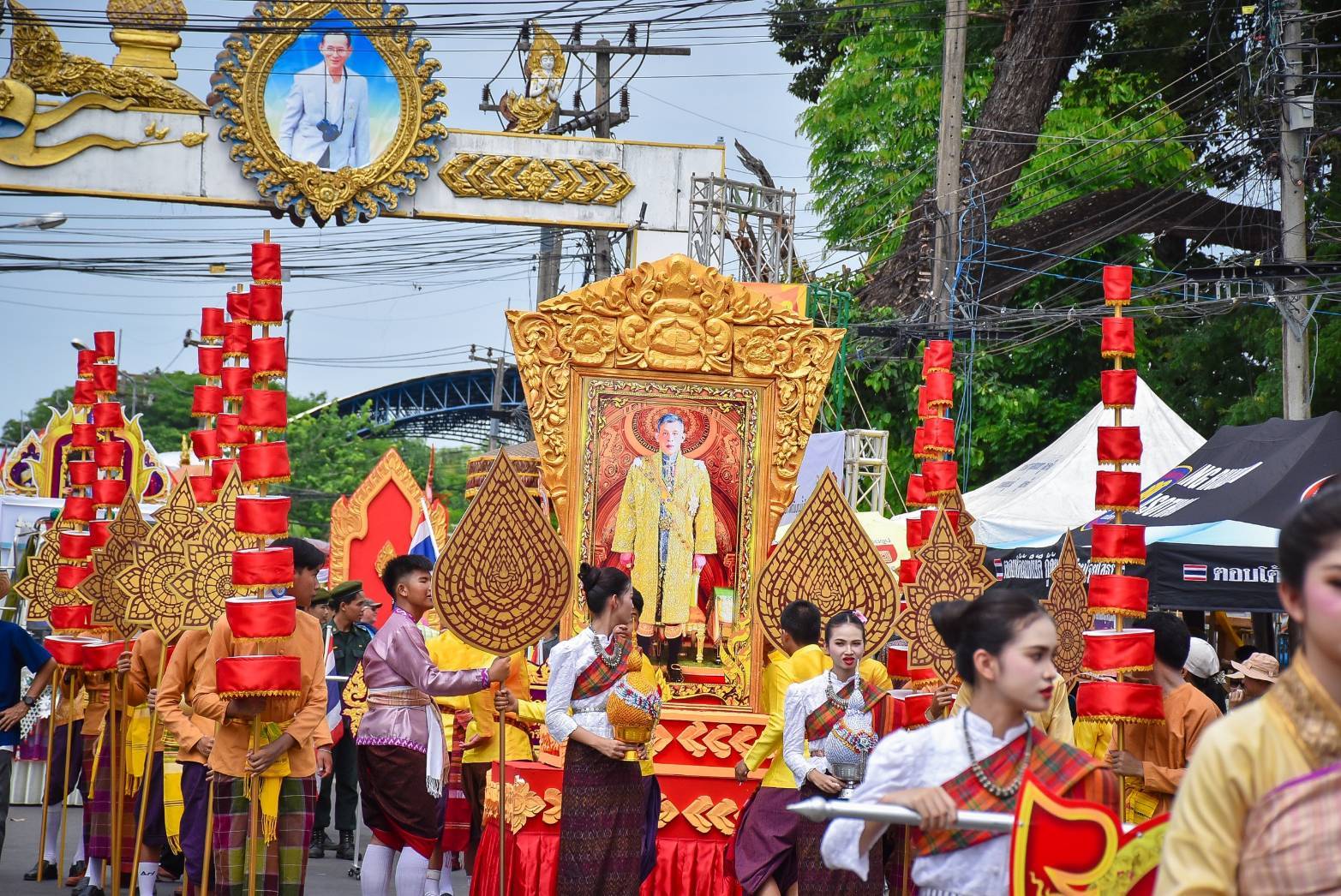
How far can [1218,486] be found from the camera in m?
10.8

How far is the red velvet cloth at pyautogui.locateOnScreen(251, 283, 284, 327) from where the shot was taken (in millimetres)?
6793

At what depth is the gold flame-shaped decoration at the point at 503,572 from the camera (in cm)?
700

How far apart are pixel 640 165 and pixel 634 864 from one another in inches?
288

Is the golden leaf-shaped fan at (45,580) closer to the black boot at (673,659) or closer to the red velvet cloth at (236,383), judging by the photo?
the red velvet cloth at (236,383)

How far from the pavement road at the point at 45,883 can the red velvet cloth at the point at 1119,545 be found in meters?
4.91

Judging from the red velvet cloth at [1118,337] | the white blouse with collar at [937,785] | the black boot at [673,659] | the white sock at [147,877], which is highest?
the red velvet cloth at [1118,337]

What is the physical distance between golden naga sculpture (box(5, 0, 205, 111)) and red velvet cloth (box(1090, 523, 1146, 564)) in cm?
867

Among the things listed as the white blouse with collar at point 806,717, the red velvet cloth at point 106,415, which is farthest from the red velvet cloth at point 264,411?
the red velvet cloth at point 106,415

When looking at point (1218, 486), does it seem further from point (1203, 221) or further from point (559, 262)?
point (559, 262)

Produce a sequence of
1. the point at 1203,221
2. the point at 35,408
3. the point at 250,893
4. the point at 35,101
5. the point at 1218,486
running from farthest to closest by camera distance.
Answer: the point at 35,408 < the point at 1203,221 < the point at 35,101 < the point at 1218,486 < the point at 250,893

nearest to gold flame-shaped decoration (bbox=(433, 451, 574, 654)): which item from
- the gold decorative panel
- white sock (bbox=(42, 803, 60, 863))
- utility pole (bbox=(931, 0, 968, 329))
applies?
white sock (bbox=(42, 803, 60, 863))

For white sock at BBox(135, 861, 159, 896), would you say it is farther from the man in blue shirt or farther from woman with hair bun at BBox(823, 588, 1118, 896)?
woman with hair bun at BBox(823, 588, 1118, 896)

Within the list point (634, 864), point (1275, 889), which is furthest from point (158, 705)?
point (1275, 889)

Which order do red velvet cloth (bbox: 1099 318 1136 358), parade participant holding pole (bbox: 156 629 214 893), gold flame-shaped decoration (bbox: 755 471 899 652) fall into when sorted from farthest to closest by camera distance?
gold flame-shaped decoration (bbox: 755 471 899 652), parade participant holding pole (bbox: 156 629 214 893), red velvet cloth (bbox: 1099 318 1136 358)
